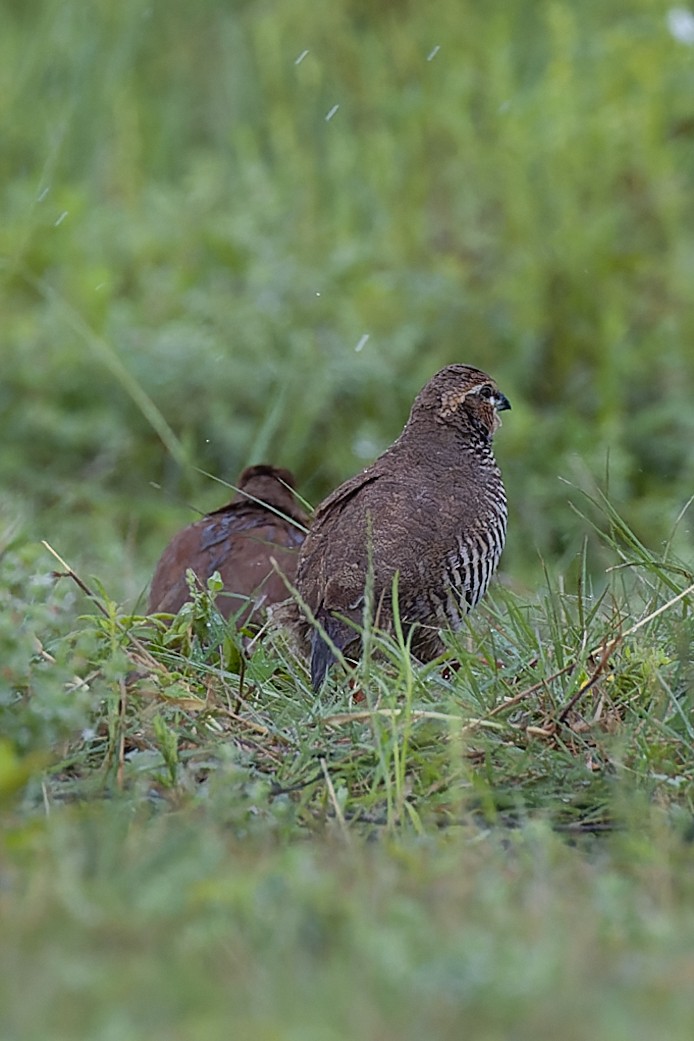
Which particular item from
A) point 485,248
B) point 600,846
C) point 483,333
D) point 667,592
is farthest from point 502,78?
point 600,846

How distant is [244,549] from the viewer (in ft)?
18.1

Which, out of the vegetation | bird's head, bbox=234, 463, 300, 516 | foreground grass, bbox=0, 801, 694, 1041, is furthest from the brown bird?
foreground grass, bbox=0, 801, 694, 1041

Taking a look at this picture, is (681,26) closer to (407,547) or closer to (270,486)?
(270,486)

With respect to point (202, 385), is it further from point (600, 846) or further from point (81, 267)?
point (600, 846)

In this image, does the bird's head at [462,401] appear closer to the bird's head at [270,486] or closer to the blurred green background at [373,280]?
the bird's head at [270,486]

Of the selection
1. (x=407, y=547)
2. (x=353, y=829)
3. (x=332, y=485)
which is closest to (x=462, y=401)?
(x=407, y=547)

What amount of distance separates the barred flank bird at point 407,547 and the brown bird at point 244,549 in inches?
13.9

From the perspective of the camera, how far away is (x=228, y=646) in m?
4.61

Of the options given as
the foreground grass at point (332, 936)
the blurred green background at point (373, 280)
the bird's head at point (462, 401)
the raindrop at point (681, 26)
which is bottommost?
the foreground grass at point (332, 936)

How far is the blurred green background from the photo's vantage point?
26.9 ft

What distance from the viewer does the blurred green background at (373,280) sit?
26.9 feet

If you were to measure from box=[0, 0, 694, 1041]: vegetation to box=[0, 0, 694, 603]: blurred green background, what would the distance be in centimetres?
2

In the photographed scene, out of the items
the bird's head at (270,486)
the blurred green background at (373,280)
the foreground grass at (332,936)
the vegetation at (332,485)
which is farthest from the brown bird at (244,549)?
the foreground grass at (332,936)

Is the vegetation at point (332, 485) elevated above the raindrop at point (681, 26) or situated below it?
below
